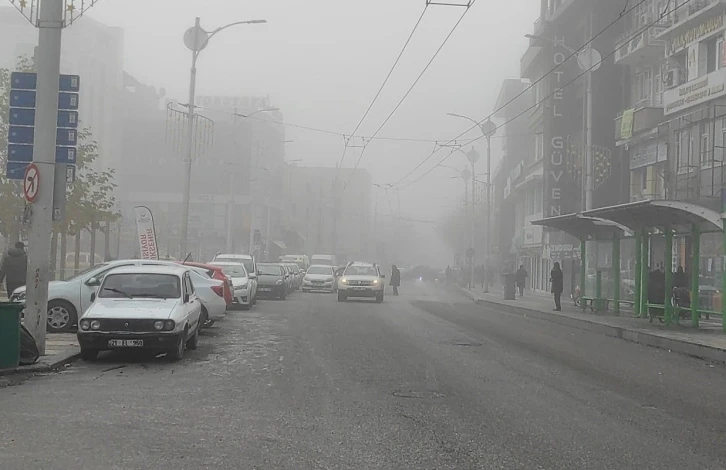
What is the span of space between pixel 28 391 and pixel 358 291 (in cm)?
2458

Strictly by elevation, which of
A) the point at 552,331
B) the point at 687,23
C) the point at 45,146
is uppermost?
the point at 687,23

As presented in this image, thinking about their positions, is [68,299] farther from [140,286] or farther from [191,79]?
[191,79]

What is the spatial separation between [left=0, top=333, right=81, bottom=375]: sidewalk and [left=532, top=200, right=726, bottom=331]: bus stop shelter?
12758 millimetres

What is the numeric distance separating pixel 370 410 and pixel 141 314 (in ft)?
16.8

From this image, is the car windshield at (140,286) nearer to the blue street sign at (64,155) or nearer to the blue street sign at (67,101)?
the blue street sign at (64,155)

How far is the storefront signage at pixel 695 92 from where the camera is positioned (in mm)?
27236

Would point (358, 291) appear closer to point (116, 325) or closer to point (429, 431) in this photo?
point (116, 325)

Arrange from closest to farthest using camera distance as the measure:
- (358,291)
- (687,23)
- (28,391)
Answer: (28,391) → (687,23) → (358,291)

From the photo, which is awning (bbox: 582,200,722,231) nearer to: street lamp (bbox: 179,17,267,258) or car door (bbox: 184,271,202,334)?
car door (bbox: 184,271,202,334)

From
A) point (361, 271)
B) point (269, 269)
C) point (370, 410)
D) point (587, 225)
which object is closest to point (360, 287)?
point (361, 271)

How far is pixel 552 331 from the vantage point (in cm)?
2169

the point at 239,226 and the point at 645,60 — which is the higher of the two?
the point at 645,60

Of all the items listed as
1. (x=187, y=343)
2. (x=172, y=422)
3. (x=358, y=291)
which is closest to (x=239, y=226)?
(x=358, y=291)

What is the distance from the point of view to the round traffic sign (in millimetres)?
12734
